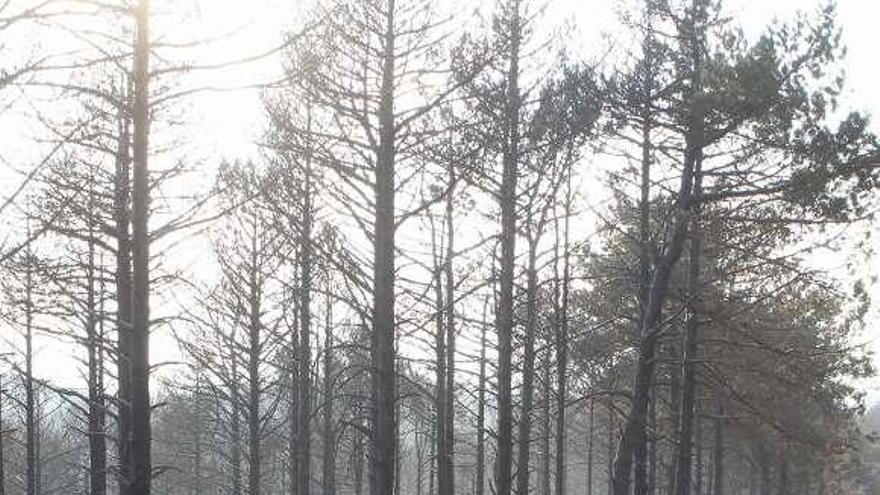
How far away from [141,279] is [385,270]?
7.64 ft

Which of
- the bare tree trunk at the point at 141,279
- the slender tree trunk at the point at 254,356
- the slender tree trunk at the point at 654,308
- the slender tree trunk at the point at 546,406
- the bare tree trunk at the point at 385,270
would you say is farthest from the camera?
the slender tree trunk at the point at 254,356

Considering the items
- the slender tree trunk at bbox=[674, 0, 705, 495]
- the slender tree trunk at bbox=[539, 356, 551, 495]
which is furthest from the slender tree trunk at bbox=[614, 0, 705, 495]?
the slender tree trunk at bbox=[539, 356, 551, 495]

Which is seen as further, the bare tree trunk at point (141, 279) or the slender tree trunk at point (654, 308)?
the slender tree trunk at point (654, 308)

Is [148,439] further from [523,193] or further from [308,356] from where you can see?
[308,356]

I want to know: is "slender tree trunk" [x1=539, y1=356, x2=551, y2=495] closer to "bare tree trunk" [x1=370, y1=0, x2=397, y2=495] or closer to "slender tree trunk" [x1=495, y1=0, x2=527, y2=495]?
"slender tree trunk" [x1=495, y1=0, x2=527, y2=495]

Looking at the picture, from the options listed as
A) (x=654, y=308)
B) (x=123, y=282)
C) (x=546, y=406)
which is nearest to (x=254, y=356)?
(x=123, y=282)

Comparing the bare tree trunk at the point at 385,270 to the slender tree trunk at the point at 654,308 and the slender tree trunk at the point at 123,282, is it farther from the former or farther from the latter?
the slender tree trunk at the point at 654,308

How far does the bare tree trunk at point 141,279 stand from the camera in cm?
624

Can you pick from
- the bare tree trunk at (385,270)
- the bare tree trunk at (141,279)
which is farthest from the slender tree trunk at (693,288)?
the bare tree trunk at (141,279)

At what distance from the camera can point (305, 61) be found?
7.63 meters

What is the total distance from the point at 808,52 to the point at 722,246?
10.5 ft

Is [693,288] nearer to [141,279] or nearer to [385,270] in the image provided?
[385,270]

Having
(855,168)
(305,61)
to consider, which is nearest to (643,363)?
(855,168)

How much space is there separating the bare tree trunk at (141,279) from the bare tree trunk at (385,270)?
2.18 meters
